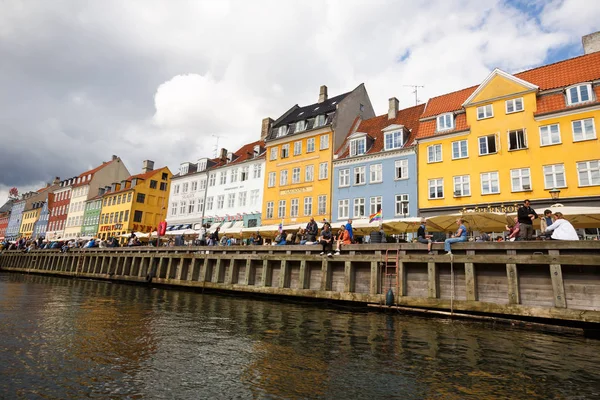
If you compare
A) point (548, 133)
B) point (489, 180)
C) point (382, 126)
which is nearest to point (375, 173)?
point (382, 126)

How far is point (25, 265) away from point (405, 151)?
4883 cm

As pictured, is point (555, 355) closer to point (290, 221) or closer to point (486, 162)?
point (486, 162)

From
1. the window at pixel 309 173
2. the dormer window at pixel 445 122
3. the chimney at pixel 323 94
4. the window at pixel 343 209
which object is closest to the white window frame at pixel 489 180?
the dormer window at pixel 445 122

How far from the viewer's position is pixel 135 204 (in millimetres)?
61250

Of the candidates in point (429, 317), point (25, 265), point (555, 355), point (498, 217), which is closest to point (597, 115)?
point (498, 217)

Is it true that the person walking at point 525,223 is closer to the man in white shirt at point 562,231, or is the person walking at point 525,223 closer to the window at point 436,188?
the man in white shirt at point 562,231

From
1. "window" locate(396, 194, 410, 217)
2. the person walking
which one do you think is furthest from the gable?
the person walking

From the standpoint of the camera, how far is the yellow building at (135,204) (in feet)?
201

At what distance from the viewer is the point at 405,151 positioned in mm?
32375

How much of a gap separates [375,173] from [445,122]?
23.2ft

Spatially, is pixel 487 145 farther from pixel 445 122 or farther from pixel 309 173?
pixel 309 173

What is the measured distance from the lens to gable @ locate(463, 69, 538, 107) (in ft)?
91.1

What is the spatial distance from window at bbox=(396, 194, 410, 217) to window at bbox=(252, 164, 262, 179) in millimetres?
18268

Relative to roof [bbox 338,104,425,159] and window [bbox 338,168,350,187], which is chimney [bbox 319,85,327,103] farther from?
window [bbox 338,168,350,187]
